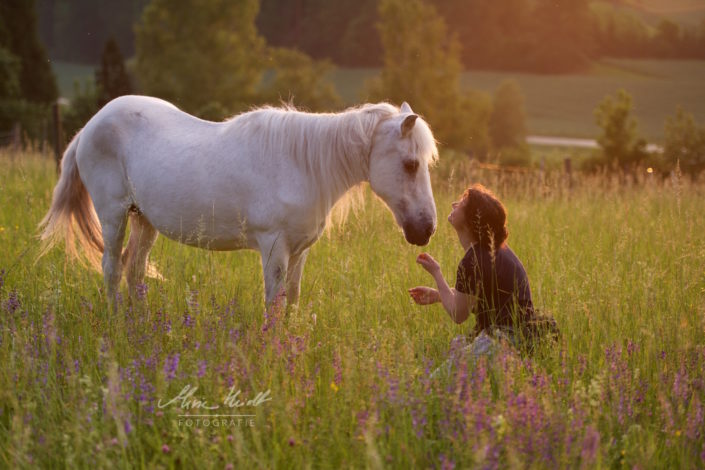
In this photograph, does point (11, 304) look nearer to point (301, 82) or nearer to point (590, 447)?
point (590, 447)

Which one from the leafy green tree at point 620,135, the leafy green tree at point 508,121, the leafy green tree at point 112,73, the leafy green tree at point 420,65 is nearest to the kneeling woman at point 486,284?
→ the leafy green tree at point 620,135

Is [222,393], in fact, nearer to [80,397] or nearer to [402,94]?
[80,397]

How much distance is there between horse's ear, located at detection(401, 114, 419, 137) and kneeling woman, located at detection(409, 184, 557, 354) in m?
0.52

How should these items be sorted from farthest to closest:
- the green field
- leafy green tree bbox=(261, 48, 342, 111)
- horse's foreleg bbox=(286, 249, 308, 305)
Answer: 1. the green field
2. leafy green tree bbox=(261, 48, 342, 111)
3. horse's foreleg bbox=(286, 249, 308, 305)

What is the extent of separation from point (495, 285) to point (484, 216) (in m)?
0.41

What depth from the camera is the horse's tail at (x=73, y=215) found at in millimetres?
5301

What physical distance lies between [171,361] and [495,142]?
39400 millimetres

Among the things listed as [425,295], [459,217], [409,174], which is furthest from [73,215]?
[459,217]

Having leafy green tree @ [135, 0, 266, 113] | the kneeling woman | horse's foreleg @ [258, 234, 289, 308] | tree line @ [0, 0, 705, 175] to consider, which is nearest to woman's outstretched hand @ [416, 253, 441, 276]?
the kneeling woman

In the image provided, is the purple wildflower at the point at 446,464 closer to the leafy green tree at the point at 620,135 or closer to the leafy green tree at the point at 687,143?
the leafy green tree at the point at 687,143

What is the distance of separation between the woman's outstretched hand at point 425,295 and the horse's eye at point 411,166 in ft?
2.31

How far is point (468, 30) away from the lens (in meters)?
60.0

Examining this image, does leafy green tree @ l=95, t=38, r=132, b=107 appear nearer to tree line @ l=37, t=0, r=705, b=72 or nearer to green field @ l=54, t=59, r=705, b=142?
green field @ l=54, t=59, r=705, b=142

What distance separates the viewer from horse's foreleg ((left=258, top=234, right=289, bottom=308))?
13.8 feet
